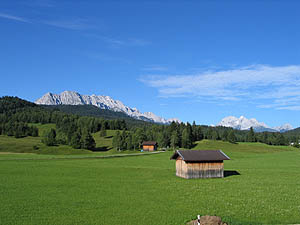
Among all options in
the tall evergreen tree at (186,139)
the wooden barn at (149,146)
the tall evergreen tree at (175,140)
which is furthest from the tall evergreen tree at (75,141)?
the tall evergreen tree at (186,139)

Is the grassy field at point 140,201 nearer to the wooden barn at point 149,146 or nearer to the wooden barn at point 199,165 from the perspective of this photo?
the wooden barn at point 199,165

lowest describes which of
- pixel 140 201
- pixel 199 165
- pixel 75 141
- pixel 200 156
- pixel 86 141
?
pixel 140 201

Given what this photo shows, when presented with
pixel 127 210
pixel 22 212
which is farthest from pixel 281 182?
pixel 22 212

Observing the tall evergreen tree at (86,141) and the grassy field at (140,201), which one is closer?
the grassy field at (140,201)

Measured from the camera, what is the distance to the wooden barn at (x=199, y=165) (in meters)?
51.1

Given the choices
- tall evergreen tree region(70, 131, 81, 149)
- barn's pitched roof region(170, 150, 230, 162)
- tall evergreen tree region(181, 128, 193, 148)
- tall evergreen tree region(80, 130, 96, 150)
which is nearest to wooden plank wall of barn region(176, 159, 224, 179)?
barn's pitched roof region(170, 150, 230, 162)

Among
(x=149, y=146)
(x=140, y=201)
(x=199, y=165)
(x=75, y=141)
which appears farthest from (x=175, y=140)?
(x=140, y=201)

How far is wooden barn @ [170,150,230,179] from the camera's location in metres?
51.1

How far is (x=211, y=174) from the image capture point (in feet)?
172

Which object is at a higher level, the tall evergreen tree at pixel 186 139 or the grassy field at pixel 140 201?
the tall evergreen tree at pixel 186 139

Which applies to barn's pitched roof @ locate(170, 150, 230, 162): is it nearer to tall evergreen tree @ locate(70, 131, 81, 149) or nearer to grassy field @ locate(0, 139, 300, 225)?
grassy field @ locate(0, 139, 300, 225)

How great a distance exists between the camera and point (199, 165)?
5181cm

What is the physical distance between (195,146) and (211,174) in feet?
293

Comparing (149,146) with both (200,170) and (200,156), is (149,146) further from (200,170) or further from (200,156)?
(200,170)
